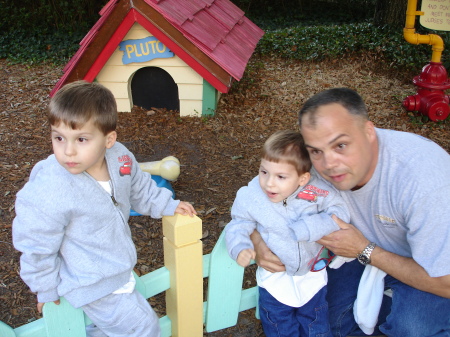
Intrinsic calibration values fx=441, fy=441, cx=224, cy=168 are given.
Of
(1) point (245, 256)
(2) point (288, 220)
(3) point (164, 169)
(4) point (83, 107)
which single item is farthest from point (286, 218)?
(3) point (164, 169)

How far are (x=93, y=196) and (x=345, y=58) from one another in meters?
5.86

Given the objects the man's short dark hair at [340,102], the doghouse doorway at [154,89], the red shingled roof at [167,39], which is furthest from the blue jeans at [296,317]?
the doghouse doorway at [154,89]

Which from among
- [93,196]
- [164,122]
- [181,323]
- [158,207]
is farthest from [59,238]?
[164,122]

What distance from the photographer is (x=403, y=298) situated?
2166mm

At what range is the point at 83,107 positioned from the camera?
5.67ft

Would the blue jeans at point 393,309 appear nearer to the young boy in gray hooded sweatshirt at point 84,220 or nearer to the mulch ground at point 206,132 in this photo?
the mulch ground at point 206,132

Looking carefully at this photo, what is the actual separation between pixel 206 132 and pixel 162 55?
0.93m

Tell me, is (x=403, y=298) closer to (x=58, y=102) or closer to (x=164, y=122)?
(x=58, y=102)

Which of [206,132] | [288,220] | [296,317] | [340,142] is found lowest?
[296,317]

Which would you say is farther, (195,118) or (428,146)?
(195,118)

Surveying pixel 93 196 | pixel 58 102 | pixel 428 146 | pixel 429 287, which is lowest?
pixel 429 287

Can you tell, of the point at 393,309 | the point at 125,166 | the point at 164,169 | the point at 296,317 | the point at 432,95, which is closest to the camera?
the point at 125,166

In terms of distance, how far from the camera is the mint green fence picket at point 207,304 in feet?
5.90

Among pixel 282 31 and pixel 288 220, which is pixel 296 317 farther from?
pixel 282 31
